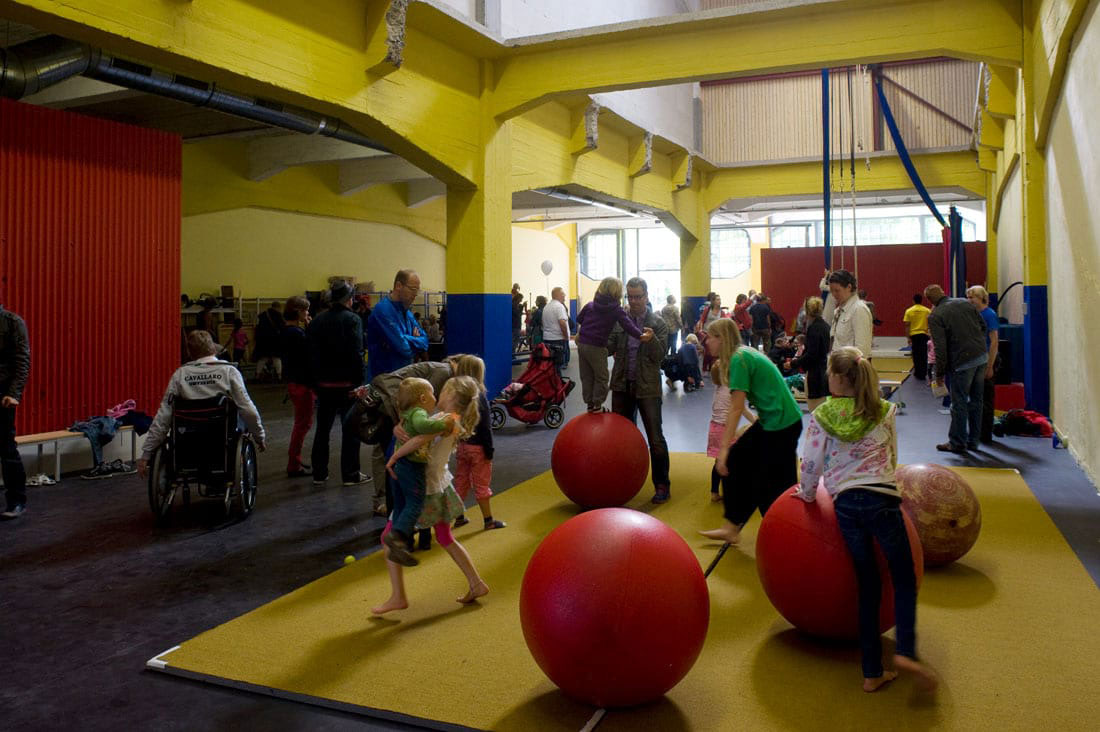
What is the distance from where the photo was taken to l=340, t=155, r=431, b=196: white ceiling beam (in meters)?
16.8

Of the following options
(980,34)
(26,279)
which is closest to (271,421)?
(26,279)

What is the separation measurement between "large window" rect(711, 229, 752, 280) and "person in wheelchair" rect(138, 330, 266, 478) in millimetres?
29263

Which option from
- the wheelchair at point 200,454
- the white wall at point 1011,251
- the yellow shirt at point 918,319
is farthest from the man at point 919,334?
the wheelchair at point 200,454

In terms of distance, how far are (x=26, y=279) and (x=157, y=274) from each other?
→ 4.55 ft

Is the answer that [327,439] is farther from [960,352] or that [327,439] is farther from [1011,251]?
[1011,251]

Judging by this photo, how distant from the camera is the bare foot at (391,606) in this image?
408 centimetres

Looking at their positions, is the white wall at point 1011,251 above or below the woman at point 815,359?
above

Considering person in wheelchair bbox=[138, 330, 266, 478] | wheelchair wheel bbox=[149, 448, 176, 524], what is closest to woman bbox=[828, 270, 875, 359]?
person in wheelchair bbox=[138, 330, 266, 478]

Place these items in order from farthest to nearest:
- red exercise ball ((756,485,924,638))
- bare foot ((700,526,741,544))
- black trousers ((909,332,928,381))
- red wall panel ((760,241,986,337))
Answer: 1. red wall panel ((760,241,986,337))
2. black trousers ((909,332,928,381))
3. bare foot ((700,526,741,544))
4. red exercise ball ((756,485,924,638))

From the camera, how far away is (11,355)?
588 centimetres

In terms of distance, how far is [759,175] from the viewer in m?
18.9

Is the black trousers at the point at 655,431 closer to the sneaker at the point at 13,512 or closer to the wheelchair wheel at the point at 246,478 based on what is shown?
the wheelchair wheel at the point at 246,478

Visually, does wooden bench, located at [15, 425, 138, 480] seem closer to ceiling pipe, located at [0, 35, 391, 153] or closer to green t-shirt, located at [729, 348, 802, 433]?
ceiling pipe, located at [0, 35, 391, 153]

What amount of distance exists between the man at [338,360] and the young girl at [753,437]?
3.12 metres
